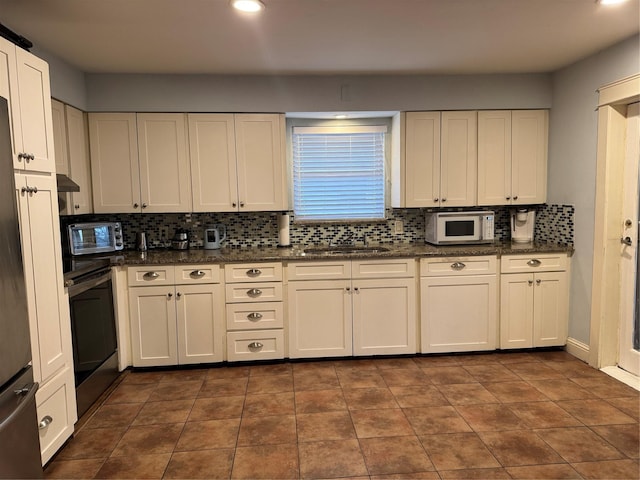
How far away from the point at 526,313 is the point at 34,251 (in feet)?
11.5

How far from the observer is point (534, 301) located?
3.53 meters

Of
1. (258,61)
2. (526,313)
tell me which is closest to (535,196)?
(526,313)

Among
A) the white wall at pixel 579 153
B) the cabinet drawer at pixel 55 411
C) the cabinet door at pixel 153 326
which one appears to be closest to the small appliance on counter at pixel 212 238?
the cabinet door at pixel 153 326

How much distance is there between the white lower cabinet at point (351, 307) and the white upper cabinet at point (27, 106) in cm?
186

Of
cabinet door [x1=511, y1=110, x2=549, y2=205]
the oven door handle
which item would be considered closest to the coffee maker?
cabinet door [x1=511, y1=110, x2=549, y2=205]

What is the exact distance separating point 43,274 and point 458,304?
2.92 metres

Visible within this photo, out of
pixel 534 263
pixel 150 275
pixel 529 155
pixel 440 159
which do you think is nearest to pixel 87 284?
pixel 150 275

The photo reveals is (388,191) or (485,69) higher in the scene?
(485,69)

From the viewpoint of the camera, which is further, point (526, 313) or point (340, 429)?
point (526, 313)

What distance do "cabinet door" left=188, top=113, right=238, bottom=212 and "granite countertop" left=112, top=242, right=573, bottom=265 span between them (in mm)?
422

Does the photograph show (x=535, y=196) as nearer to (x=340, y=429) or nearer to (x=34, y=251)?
(x=340, y=429)

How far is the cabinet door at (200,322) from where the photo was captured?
3316 millimetres

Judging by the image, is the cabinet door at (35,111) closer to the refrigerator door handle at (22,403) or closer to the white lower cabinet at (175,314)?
the refrigerator door handle at (22,403)

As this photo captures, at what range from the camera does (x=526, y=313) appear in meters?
3.54
